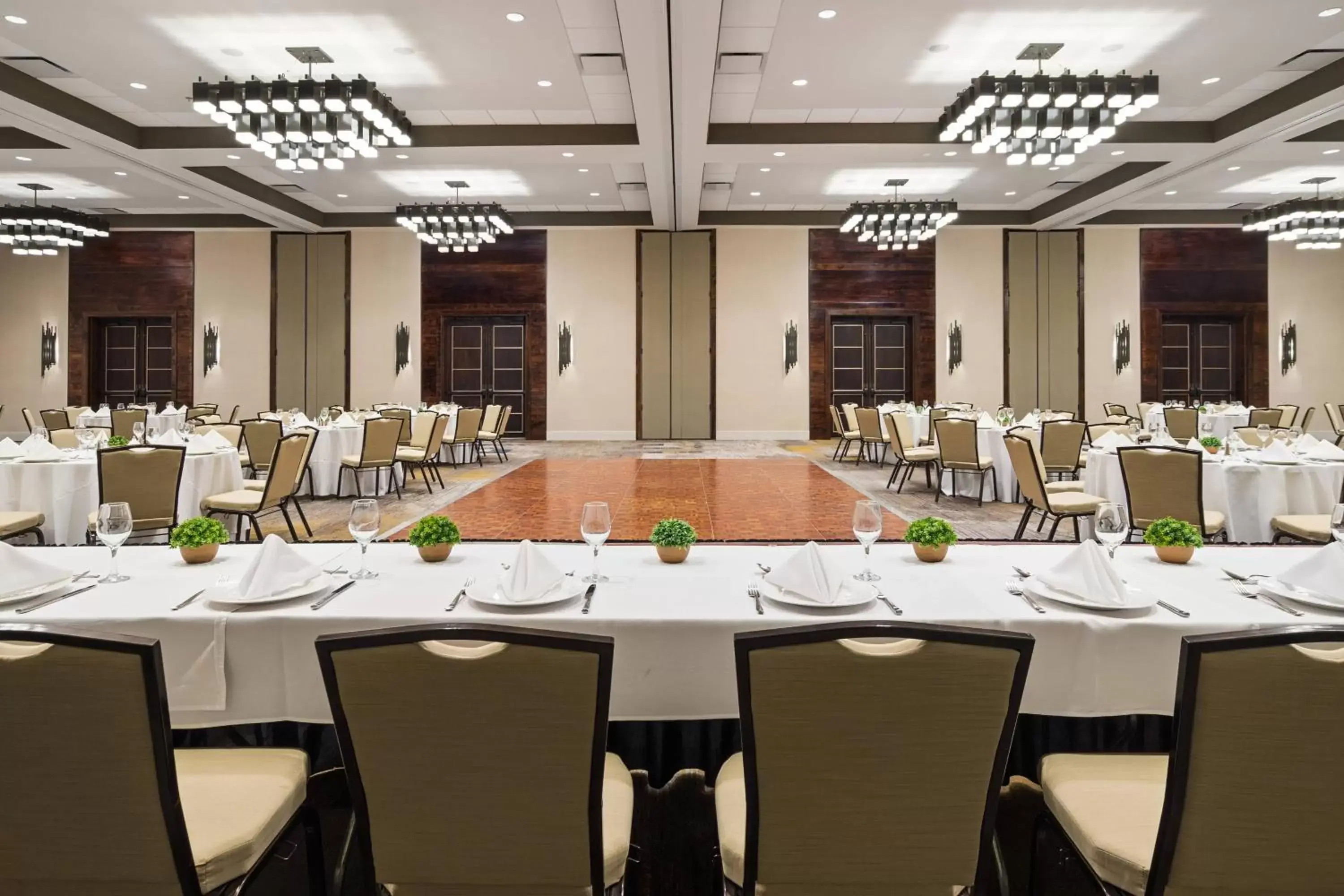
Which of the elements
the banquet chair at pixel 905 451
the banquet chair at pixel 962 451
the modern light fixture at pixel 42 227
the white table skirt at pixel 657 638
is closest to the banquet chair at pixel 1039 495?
the banquet chair at pixel 962 451

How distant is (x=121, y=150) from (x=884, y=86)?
9.42 m

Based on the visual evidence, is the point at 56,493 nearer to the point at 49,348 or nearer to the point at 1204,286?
the point at 49,348

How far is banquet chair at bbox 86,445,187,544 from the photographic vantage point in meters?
4.64

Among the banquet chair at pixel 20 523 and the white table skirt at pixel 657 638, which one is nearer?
the white table skirt at pixel 657 638

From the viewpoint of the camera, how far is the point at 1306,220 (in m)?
12.4

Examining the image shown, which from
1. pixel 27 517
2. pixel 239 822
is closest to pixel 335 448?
pixel 27 517

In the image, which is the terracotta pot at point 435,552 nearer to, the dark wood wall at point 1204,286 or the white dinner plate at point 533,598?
the white dinner plate at point 533,598

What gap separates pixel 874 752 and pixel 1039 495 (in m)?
4.47

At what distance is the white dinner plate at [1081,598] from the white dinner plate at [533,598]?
1.04 meters

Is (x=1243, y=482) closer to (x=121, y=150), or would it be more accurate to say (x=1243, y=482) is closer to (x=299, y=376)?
(x=121, y=150)

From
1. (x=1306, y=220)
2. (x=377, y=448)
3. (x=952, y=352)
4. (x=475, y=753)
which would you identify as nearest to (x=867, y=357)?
(x=952, y=352)

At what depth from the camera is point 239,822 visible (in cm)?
150

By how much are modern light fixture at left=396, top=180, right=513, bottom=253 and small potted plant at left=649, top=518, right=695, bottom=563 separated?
1148 centimetres

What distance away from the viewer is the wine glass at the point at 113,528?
6.50ft
